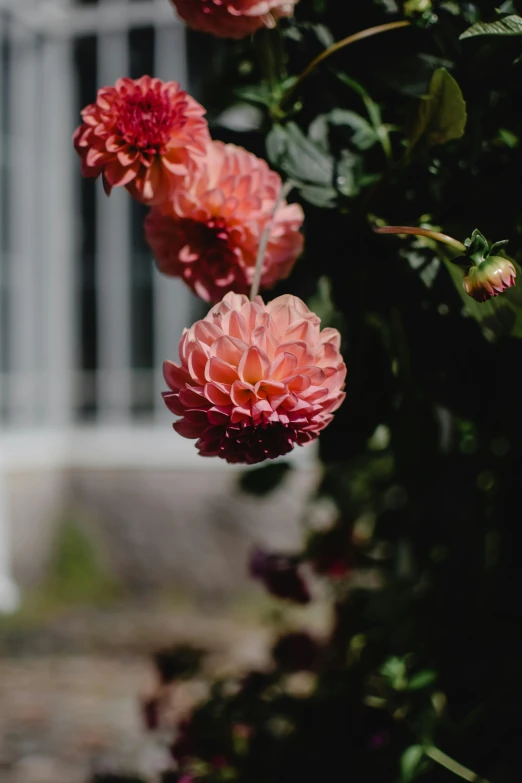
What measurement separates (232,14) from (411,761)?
2.37 feet

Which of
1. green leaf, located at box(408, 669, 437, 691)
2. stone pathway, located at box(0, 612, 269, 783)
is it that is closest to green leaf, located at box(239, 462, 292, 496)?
green leaf, located at box(408, 669, 437, 691)

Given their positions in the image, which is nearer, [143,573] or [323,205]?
[323,205]

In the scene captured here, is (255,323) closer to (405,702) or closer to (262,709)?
(405,702)

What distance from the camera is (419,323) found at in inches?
32.9

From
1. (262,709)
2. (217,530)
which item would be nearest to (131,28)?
(217,530)

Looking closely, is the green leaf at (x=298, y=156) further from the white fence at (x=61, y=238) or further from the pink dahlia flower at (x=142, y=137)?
the white fence at (x=61, y=238)

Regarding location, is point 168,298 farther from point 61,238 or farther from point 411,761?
point 411,761

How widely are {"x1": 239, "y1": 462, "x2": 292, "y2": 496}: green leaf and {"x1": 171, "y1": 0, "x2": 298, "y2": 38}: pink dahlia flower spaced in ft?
2.24

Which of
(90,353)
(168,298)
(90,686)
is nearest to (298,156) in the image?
(90,686)

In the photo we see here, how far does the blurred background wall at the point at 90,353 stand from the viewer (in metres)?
3.92

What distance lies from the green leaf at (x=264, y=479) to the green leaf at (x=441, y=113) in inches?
26.0

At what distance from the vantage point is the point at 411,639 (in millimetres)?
1096

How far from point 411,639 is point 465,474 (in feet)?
0.67

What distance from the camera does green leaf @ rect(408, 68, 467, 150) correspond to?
67 cm
